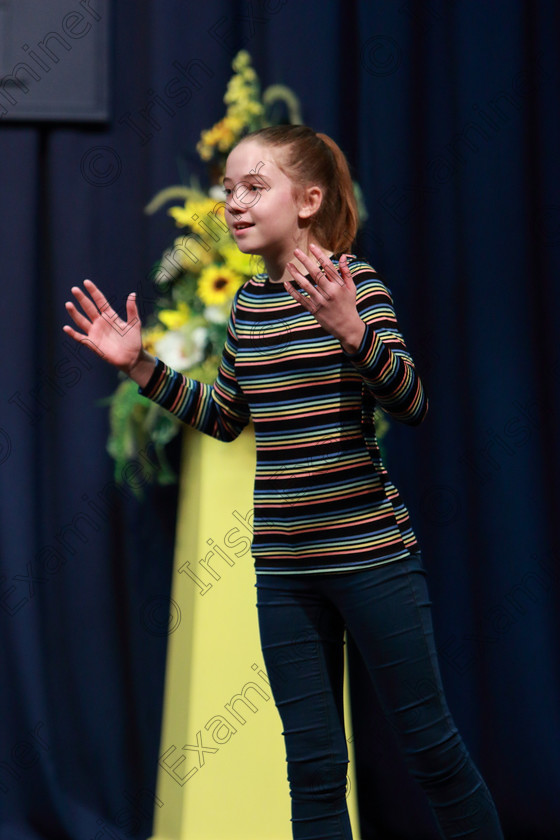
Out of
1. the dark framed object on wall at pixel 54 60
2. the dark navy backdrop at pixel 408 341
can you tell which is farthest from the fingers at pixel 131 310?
the dark framed object on wall at pixel 54 60

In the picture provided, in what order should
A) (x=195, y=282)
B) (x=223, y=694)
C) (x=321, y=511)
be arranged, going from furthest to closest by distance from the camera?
1. (x=195, y=282)
2. (x=223, y=694)
3. (x=321, y=511)

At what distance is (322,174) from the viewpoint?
1240 mm

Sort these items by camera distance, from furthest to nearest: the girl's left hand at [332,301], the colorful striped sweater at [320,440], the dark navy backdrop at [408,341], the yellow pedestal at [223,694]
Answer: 1. the dark navy backdrop at [408,341]
2. the yellow pedestal at [223,694]
3. the colorful striped sweater at [320,440]
4. the girl's left hand at [332,301]

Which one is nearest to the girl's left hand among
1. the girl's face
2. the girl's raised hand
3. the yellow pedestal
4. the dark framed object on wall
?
the girl's face

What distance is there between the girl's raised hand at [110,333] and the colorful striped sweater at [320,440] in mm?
153

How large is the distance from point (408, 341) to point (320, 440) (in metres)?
0.72

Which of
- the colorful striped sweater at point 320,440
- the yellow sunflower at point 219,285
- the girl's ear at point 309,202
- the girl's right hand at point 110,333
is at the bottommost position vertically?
the colorful striped sweater at point 320,440

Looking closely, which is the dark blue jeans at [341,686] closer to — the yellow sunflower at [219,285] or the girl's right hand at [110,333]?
the girl's right hand at [110,333]

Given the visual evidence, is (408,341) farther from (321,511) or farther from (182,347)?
(321,511)

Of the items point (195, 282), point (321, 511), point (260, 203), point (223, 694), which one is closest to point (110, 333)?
point (260, 203)

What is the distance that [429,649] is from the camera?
1111 millimetres

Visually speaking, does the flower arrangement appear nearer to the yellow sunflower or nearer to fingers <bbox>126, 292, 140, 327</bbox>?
the yellow sunflower

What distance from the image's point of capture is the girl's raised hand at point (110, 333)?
1.20 metres

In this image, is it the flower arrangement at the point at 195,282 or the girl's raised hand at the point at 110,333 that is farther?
the flower arrangement at the point at 195,282
